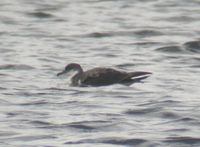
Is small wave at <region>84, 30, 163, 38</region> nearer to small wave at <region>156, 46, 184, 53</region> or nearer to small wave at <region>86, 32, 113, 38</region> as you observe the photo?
small wave at <region>86, 32, 113, 38</region>

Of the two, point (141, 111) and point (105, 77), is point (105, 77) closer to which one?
point (105, 77)

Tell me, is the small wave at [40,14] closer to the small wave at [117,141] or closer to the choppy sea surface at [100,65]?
the choppy sea surface at [100,65]

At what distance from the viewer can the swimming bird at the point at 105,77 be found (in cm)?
1675

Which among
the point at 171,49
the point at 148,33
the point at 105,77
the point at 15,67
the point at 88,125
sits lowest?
the point at 148,33

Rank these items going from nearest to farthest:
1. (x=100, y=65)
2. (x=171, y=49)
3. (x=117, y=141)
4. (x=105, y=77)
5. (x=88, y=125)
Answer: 1. (x=117, y=141)
2. (x=88, y=125)
3. (x=105, y=77)
4. (x=100, y=65)
5. (x=171, y=49)

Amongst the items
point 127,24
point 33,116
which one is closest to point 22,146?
point 33,116

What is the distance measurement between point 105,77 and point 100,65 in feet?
6.95

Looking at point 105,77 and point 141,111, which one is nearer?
point 141,111

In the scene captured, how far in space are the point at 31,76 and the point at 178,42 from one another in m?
5.06

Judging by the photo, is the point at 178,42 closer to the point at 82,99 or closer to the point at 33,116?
the point at 82,99

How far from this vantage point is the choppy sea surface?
13.0 meters

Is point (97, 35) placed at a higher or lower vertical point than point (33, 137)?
lower

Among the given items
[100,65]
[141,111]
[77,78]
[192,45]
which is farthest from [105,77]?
[192,45]

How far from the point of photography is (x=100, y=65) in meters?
18.9
